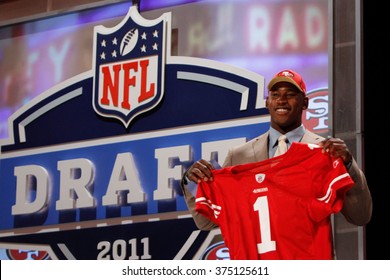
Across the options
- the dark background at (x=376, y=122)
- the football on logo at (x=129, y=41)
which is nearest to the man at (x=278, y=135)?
the dark background at (x=376, y=122)

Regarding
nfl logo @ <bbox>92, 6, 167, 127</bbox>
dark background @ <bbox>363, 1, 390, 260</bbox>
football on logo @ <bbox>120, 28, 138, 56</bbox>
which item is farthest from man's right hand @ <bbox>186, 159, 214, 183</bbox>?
football on logo @ <bbox>120, 28, 138, 56</bbox>

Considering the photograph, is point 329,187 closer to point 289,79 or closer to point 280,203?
point 280,203

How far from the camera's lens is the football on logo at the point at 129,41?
15.6ft

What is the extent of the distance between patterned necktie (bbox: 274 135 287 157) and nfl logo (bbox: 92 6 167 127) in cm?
102

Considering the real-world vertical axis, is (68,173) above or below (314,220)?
above

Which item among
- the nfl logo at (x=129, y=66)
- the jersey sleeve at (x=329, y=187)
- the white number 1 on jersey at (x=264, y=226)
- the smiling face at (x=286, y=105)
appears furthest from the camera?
the nfl logo at (x=129, y=66)

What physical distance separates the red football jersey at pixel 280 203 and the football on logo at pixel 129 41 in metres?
1.34

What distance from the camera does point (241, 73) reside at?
4.39m

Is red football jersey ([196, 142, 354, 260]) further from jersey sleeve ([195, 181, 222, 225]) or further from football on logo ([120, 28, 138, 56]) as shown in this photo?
football on logo ([120, 28, 138, 56])

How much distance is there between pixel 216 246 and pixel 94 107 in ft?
3.27

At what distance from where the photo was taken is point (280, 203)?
11.5ft

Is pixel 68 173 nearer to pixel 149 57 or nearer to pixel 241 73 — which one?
pixel 149 57

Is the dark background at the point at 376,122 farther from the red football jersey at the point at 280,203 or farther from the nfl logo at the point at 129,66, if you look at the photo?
the nfl logo at the point at 129,66

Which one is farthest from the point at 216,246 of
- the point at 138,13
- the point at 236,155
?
the point at 138,13
